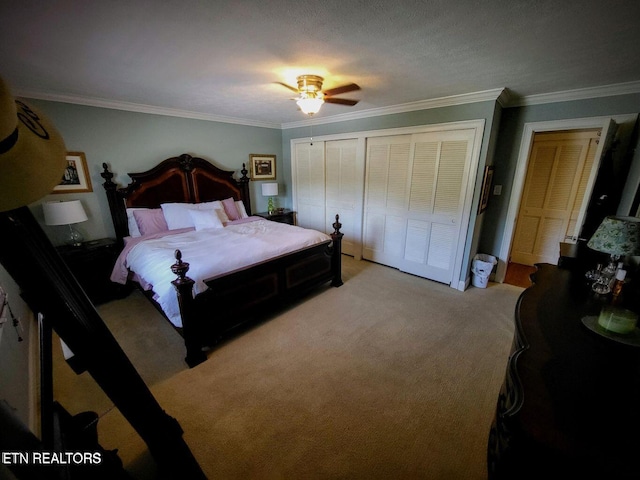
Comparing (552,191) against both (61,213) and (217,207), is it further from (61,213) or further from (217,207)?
(61,213)

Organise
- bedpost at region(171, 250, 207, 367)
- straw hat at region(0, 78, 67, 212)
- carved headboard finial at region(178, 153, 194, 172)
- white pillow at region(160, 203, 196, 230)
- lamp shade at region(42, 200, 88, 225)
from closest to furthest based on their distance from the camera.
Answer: straw hat at region(0, 78, 67, 212)
bedpost at region(171, 250, 207, 367)
lamp shade at region(42, 200, 88, 225)
white pillow at region(160, 203, 196, 230)
carved headboard finial at region(178, 153, 194, 172)

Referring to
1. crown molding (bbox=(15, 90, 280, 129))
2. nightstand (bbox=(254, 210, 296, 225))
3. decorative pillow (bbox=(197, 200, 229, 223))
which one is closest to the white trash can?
nightstand (bbox=(254, 210, 296, 225))

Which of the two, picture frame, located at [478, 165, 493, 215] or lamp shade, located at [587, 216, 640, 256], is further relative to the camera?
picture frame, located at [478, 165, 493, 215]

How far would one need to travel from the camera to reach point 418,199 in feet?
11.6

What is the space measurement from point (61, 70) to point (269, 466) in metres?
3.29

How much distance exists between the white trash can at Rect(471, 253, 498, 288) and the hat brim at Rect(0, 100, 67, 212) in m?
3.82

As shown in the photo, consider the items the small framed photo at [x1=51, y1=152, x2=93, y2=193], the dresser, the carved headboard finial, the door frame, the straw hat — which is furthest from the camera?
the carved headboard finial

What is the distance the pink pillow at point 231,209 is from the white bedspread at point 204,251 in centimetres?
73

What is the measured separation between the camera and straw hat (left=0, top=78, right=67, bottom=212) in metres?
0.35

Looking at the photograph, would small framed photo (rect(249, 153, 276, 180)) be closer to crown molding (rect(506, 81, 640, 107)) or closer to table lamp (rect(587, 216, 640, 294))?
crown molding (rect(506, 81, 640, 107))

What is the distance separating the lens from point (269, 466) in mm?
1449

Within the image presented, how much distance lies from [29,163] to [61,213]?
3224 mm

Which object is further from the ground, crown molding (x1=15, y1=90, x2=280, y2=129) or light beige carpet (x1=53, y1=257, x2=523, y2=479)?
crown molding (x1=15, y1=90, x2=280, y2=129)

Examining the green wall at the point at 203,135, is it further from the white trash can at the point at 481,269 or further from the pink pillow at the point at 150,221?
the pink pillow at the point at 150,221
